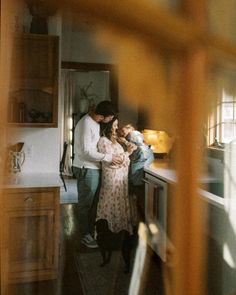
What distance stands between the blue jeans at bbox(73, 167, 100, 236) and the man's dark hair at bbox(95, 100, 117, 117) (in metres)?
0.11

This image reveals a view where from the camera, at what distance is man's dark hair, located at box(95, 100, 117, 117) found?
0.60 meters

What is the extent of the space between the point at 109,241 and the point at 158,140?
0.75 ft

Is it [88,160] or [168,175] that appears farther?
[88,160]

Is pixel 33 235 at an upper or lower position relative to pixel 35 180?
lower

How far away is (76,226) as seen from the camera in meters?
0.62

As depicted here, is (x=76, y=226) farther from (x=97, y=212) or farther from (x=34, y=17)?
(x=34, y=17)

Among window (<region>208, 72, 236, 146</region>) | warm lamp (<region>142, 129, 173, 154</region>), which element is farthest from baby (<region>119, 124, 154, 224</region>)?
window (<region>208, 72, 236, 146</region>)

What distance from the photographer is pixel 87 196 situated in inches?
25.0

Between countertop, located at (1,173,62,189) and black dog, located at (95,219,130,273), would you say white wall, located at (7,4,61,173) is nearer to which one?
countertop, located at (1,173,62,189)

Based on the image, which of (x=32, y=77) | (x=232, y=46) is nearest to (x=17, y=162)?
(x=32, y=77)

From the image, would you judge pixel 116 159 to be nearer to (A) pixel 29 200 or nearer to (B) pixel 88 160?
(B) pixel 88 160

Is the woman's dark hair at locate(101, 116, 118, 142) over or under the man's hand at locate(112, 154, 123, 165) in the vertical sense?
over

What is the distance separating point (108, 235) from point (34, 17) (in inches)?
16.5

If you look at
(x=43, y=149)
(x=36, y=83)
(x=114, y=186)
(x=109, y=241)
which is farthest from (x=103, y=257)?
(x=36, y=83)
